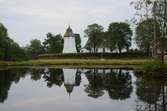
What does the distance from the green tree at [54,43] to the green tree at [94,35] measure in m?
9.50

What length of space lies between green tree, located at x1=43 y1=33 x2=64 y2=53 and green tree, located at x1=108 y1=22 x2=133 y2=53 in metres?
22.1

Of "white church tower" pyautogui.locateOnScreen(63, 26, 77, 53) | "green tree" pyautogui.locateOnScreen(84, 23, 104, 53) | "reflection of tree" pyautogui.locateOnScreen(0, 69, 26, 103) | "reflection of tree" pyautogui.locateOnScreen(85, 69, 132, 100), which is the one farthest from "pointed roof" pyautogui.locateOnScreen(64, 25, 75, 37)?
"reflection of tree" pyautogui.locateOnScreen(85, 69, 132, 100)

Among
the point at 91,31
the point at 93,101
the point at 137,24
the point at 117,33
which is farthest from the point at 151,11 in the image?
the point at 91,31

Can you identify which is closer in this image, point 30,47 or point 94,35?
point 94,35

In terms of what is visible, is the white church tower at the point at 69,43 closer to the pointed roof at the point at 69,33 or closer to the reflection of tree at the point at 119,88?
the pointed roof at the point at 69,33

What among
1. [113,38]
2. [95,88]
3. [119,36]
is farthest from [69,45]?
[95,88]

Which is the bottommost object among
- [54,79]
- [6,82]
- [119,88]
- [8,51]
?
[54,79]

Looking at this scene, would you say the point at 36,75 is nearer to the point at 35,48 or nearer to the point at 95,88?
the point at 95,88

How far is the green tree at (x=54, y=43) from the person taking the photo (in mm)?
147375

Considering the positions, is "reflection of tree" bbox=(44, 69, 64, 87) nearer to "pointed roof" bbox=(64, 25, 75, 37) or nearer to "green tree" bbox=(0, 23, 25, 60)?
"green tree" bbox=(0, 23, 25, 60)

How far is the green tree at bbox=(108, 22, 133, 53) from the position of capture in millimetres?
129750

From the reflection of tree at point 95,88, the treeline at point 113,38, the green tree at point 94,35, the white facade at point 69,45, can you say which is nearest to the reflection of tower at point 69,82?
the reflection of tree at point 95,88

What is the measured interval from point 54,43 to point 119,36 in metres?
28.8

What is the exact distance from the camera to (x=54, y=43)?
5856 inches
